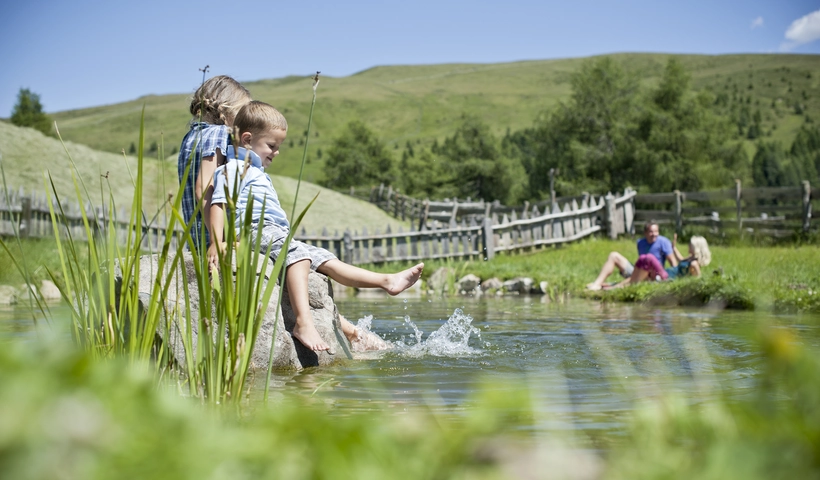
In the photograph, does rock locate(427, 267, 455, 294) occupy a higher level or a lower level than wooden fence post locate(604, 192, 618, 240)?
lower

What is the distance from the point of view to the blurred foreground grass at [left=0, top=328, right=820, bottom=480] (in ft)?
2.13

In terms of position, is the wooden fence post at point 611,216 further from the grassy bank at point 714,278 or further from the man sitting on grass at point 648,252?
the man sitting on grass at point 648,252

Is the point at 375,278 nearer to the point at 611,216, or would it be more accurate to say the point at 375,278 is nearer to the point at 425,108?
the point at 611,216

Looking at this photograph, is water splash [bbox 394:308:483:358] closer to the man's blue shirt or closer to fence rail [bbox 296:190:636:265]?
the man's blue shirt

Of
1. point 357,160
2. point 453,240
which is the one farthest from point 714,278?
point 357,160

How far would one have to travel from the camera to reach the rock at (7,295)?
29.9ft

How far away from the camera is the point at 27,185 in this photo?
2134cm

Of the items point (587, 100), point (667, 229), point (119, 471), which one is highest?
point (587, 100)

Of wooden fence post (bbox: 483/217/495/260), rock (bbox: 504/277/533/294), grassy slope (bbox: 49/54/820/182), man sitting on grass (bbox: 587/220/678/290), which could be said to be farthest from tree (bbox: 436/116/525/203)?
grassy slope (bbox: 49/54/820/182)

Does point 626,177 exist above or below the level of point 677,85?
below

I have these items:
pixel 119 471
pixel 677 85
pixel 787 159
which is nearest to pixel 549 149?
pixel 677 85

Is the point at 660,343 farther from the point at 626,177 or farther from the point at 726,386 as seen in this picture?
the point at 626,177

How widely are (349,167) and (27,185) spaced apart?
42214mm

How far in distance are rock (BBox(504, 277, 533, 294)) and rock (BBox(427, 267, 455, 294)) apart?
970 mm
